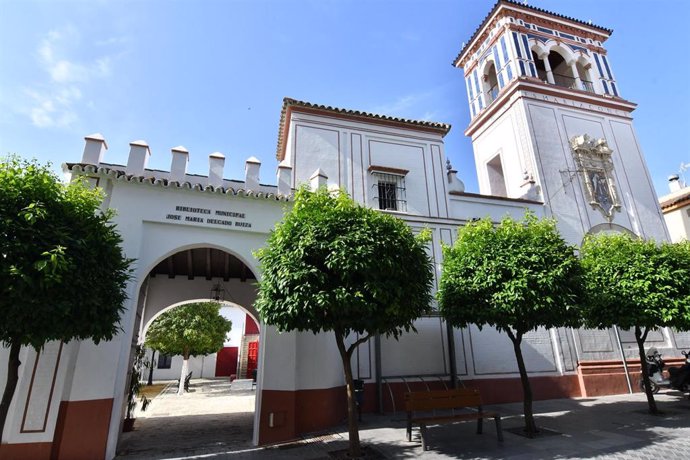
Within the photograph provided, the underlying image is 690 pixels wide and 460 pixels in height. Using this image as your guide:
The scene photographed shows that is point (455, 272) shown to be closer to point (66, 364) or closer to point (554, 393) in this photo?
point (554, 393)

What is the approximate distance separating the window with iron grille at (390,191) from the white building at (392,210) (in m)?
0.04

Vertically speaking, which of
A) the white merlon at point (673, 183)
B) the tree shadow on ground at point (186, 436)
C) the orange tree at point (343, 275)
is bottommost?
the tree shadow on ground at point (186, 436)

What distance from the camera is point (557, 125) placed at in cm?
1575

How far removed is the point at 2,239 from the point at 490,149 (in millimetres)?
17248

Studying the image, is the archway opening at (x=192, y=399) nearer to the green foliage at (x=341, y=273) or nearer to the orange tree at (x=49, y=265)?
the orange tree at (x=49, y=265)

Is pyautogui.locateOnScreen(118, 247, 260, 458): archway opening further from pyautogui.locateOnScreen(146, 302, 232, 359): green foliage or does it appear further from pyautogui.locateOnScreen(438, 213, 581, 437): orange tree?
pyautogui.locateOnScreen(438, 213, 581, 437): orange tree

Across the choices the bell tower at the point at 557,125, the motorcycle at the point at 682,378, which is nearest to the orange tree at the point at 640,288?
the motorcycle at the point at 682,378

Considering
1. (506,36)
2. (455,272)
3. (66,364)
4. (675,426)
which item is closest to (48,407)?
(66,364)

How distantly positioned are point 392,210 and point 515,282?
5.80m

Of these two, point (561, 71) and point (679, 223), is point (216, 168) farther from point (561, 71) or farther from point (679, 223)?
point (679, 223)

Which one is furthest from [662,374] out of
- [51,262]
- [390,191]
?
[51,262]

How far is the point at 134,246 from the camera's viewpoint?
7.96 metres

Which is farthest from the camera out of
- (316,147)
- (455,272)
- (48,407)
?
(316,147)

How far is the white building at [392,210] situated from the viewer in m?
7.02
